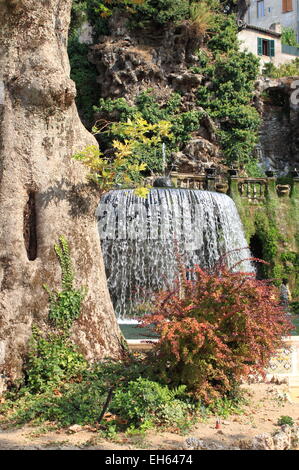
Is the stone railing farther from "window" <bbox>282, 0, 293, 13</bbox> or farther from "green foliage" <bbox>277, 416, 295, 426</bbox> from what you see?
"window" <bbox>282, 0, 293, 13</bbox>

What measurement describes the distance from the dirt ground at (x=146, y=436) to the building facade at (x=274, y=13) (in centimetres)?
4036

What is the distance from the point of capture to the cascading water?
736 inches

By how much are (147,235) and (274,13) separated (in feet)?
107

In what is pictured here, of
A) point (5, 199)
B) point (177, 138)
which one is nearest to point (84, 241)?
point (5, 199)

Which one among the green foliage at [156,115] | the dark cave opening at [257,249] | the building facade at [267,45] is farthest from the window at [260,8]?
the dark cave opening at [257,249]

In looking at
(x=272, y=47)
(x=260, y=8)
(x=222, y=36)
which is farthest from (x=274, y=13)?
(x=222, y=36)

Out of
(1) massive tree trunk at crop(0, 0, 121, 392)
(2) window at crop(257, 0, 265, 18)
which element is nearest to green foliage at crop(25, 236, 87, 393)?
(1) massive tree trunk at crop(0, 0, 121, 392)

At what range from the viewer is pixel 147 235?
61.8 feet

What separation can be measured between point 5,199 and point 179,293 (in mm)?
2467

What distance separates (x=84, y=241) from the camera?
752cm

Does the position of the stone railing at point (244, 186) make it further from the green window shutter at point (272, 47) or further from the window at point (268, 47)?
the green window shutter at point (272, 47)

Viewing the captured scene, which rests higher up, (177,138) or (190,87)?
(190,87)

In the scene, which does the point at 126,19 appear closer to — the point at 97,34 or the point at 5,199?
the point at 97,34

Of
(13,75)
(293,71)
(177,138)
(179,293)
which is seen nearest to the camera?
(179,293)
